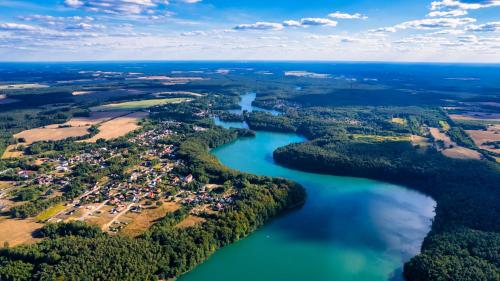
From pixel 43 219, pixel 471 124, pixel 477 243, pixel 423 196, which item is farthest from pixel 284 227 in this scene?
pixel 471 124

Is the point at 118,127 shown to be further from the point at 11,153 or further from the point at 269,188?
the point at 269,188

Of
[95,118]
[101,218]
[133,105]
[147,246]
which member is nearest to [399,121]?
[95,118]

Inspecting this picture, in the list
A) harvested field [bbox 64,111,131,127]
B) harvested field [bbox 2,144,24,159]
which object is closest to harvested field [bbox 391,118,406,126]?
harvested field [bbox 64,111,131,127]

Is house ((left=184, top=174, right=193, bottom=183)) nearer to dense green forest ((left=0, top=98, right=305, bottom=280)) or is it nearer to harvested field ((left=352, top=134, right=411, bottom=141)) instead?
dense green forest ((left=0, top=98, right=305, bottom=280))

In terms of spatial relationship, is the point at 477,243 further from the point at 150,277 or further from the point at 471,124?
the point at 471,124

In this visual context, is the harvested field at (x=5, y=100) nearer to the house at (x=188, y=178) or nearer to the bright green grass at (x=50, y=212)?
the bright green grass at (x=50, y=212)

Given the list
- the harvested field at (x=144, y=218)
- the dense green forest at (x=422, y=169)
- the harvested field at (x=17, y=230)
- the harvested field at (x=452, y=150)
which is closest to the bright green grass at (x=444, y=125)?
the dense green forest at (x=422, y=169)
